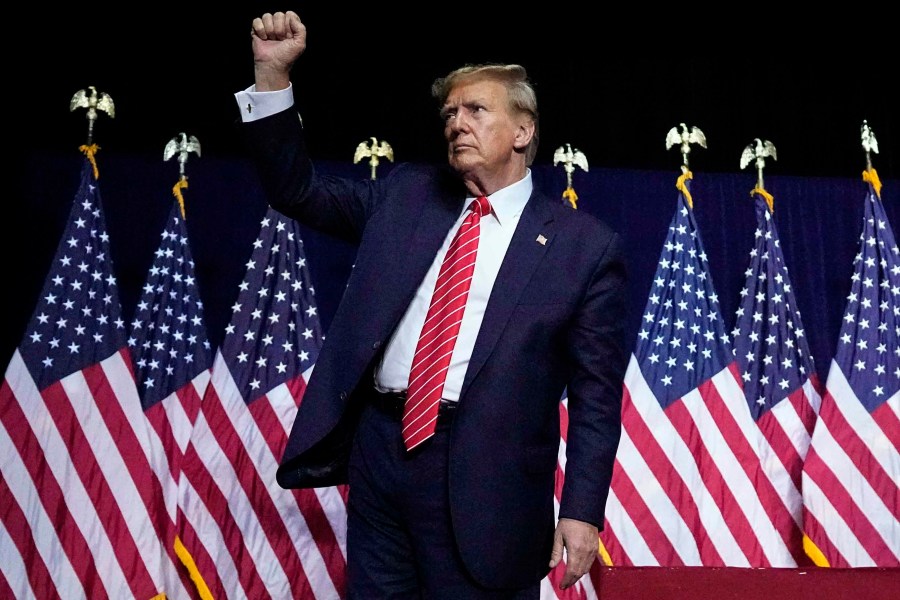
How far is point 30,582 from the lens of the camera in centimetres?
339

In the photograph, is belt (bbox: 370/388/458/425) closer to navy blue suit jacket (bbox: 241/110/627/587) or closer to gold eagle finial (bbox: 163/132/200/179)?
navy blue suit jacket (bbox: 241/110/627/587)

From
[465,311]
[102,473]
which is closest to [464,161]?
[465,311]

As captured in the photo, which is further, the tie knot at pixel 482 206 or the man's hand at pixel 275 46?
the tie knot at pixel 482 206

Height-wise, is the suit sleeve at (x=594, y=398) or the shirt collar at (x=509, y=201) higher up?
the shirt collar at (x=509, y=201)

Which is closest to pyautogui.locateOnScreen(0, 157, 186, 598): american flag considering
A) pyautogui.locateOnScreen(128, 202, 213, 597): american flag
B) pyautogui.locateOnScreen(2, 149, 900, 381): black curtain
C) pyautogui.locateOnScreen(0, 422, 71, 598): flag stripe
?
pyautogui.locateOnScreen(0, 422, 71, 598): flag stripe

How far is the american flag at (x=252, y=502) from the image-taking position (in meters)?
3.53

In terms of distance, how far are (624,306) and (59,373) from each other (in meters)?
2.39

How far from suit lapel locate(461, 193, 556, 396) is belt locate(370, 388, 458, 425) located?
4 centimetres

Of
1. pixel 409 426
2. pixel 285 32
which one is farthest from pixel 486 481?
pixel 285 32

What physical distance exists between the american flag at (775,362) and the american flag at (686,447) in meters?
0.10

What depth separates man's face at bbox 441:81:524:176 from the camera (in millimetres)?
1864

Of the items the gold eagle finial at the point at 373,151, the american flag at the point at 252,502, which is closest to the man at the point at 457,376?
the american flag at the point at 252,502

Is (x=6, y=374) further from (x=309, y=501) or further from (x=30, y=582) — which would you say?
(x=309, y=501)

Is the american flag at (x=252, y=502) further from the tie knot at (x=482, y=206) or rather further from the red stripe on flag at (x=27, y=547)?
the tie knot at (x=482, y=206)
